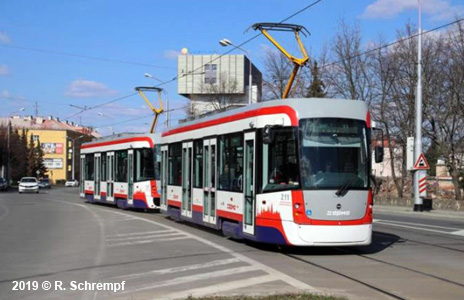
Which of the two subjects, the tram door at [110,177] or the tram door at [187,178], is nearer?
the tram door at [187,178]

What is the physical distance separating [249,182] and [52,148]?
117 m

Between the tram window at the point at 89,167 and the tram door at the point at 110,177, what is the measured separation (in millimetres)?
3257

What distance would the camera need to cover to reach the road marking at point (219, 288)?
821cm

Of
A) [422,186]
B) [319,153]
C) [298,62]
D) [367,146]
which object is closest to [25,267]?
[319,153]

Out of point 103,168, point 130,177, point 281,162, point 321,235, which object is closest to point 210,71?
point 103,168

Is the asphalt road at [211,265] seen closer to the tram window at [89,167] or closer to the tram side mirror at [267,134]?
the tram side mirror at [267,134]

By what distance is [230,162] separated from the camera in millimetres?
14852

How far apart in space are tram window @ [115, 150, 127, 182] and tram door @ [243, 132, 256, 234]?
580 inches

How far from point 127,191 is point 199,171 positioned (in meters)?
10.8

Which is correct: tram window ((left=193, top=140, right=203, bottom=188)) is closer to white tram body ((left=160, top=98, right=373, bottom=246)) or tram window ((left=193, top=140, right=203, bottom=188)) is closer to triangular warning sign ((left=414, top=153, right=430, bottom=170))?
white tram body ((left=160, top=98, right=373, bottom=246))

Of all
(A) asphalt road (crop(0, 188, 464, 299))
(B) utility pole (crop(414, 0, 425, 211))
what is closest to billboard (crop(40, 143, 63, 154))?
(B) utility pole (crop(414, 0, 425, 211))

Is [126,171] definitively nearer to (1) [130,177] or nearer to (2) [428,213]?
(1) [130,177]

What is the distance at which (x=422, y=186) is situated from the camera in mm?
28922

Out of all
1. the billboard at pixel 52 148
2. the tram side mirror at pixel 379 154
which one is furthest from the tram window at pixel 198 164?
the billboard at pixel 52 148
